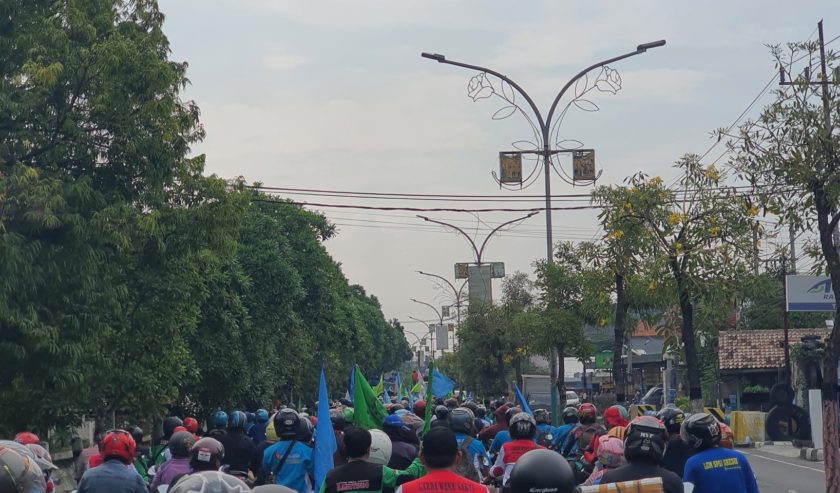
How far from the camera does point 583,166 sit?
93.2 ft

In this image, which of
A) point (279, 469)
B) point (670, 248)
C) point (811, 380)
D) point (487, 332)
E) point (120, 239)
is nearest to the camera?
point (279, 469)

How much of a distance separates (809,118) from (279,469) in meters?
9.38

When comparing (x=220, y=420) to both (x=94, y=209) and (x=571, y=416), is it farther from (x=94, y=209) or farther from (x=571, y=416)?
(x=571, y=416)

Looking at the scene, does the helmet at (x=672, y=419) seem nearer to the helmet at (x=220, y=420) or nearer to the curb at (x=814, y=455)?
the helmet at (x=220, y=420)

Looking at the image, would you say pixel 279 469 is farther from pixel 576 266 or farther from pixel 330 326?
pixel 330 326

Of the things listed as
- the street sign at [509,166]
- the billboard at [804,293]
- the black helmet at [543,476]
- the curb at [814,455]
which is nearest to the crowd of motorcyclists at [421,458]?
the black helmet at [543,476]

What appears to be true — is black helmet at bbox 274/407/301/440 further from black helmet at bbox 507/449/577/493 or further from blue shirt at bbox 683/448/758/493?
black helmet at bbox 507/449/577/493

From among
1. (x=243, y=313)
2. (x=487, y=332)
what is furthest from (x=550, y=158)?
(x=487, y=332)

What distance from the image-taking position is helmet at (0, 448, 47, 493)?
573 centimetres

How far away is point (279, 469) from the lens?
10875 millimetres

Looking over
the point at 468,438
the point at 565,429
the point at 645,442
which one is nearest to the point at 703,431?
the point at 645,442

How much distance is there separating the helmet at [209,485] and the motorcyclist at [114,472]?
3298mm

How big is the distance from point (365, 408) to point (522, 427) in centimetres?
222

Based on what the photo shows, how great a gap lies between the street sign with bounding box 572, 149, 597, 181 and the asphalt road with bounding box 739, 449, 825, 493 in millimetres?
7421
